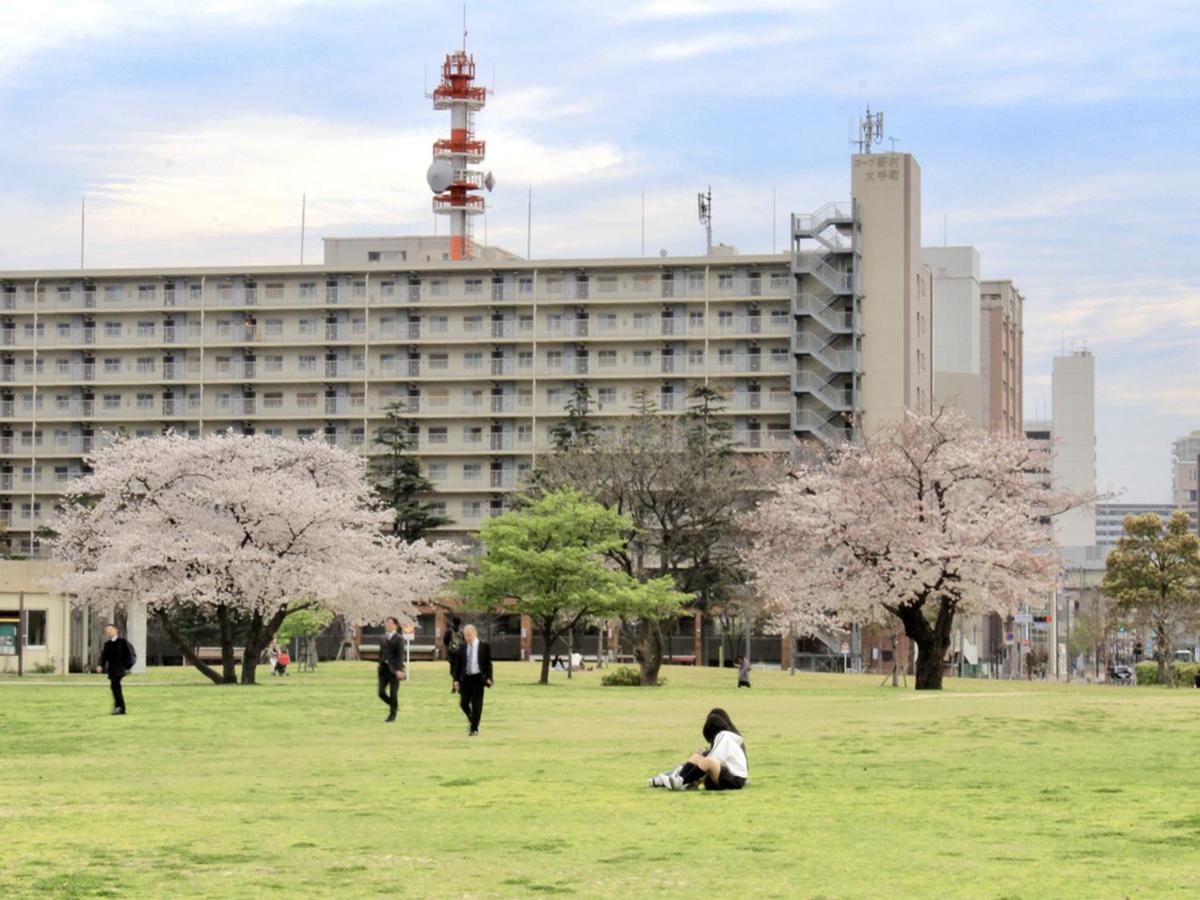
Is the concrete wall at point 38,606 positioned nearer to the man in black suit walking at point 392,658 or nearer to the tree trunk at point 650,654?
the tree trunk at point 650,654

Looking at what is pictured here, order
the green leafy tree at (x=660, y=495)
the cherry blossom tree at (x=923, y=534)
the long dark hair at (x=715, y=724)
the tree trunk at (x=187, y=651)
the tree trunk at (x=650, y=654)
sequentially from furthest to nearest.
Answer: the green leafy tree at (x=660, y=495), the tree trunk at (x=650, y=654), the cherry blossom tree at (x=923, y=534), the tree trunk at (x=187, y=651), the long dark hair at (x=715, y=724)

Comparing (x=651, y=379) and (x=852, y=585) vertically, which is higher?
(x=651, y=379)

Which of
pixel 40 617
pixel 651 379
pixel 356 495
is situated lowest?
pixel 40 617

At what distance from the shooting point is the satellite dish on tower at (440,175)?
128375 millimetres

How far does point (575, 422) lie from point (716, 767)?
9365 centimetres

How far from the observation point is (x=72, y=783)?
1992 centimetres

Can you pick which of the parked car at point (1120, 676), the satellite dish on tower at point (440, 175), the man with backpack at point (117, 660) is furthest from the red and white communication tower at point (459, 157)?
the man with backpack at point (117, 660)

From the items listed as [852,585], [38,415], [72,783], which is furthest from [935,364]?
[72,783]

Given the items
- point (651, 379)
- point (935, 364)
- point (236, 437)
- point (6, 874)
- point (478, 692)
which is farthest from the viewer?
point (935, 364)

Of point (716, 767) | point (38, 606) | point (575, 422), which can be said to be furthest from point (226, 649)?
point (575, 422)

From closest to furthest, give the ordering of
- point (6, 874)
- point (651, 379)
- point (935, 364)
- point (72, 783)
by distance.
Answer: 1. point (6, 874)
2. point (72, 783)
3. point (651, 379)
4. point (935, 364)

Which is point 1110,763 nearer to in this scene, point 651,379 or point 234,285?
point 651,379

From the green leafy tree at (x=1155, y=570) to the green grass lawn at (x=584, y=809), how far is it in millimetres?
55103

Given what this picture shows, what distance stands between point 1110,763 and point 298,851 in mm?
11890
